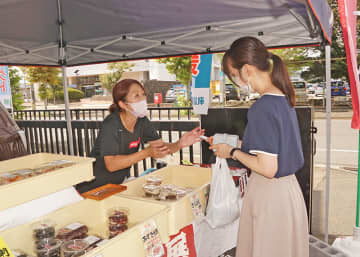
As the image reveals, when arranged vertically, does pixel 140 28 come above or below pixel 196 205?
above

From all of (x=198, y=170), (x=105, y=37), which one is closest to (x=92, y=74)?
(x=105, y=37)

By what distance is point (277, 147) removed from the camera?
61.0 inches

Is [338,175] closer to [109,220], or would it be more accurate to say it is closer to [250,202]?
[250,202]

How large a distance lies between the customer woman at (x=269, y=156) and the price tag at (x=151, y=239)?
0.55 m

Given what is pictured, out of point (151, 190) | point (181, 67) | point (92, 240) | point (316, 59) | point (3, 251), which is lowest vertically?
point (92, 240)

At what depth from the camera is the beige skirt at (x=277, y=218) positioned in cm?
167

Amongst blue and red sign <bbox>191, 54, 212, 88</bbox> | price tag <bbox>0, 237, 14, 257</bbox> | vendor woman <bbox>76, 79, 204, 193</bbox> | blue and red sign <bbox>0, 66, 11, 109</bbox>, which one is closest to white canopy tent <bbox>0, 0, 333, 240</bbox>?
blue and red sign <bbox>191, 54, 212, 88</bbox>

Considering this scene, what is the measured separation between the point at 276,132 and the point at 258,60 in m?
0.40

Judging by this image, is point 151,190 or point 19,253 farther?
point 151,190

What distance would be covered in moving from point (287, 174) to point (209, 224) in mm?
646

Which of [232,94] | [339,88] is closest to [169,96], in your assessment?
[339,88]

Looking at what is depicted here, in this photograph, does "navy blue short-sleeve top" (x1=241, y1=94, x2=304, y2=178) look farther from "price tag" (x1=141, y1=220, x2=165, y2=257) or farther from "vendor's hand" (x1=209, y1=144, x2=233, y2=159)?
"price tag" (x1=141, y1=220, x2=165, y2=257)

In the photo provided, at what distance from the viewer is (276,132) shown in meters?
1.55

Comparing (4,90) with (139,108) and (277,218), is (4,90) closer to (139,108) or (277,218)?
(139,108)
